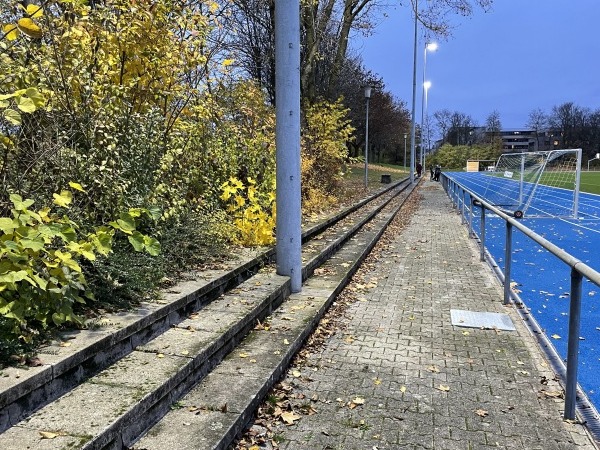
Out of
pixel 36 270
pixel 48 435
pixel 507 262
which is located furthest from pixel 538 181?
pixel 48 435

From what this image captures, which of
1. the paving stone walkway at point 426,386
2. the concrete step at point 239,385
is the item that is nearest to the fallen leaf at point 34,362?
the concrete step at point 239,385

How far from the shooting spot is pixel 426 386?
3.56m

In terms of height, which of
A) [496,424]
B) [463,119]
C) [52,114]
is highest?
[463,119]

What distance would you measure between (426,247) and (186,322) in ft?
21.9

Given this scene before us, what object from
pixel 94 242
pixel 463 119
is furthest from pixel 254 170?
pixel 463 119

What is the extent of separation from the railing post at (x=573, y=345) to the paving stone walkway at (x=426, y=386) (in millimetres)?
119

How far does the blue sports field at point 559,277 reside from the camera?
4.33 m

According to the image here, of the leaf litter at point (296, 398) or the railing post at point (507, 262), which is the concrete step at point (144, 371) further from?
the railing post at point (507, 262)

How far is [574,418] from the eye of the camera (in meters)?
3.11

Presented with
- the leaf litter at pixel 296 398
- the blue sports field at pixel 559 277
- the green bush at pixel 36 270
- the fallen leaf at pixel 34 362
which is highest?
the green bush at pixel 36 270

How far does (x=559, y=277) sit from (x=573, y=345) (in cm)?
439

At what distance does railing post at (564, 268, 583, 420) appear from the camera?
10.1ft

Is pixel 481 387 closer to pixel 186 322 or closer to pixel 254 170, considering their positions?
pixel 186 322

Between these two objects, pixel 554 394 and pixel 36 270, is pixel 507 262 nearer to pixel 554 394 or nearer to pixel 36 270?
pixel 554 394
